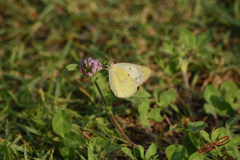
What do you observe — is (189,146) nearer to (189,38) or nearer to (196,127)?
(196,127)

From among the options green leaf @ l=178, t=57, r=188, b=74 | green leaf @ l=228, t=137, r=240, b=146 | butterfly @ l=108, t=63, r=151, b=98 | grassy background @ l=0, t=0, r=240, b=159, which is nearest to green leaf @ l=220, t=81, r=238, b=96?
Result: grassy background @ l=0, t=0, r=240, b=159

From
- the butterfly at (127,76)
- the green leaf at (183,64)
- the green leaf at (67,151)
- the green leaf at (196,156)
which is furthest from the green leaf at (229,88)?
the green leaf at (67,151)

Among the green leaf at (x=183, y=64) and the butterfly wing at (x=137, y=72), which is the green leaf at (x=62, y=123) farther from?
the green leaf at (x=183, y=64)

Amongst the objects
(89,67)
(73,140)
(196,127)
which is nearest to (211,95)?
(196,127)

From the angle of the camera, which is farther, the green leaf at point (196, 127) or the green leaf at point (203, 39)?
the green leaf at point (203, 39)

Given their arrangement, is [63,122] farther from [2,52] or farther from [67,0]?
[67,0]

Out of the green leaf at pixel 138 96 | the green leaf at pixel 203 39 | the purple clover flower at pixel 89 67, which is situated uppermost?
the purple clover flower at pixel 89 67

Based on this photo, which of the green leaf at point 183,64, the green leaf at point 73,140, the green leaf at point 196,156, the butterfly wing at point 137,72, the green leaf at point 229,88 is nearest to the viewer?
the green leaf at point 196,156

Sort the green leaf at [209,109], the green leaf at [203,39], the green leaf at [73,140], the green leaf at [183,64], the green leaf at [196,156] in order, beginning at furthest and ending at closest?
the green leaf at [203,39] → the green leaf at [183,64] → the green leaf at [209,109] → the green leaf at [73,140] → the green leaf at [196,156]

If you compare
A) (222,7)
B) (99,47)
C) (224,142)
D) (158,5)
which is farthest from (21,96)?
(222,7)
